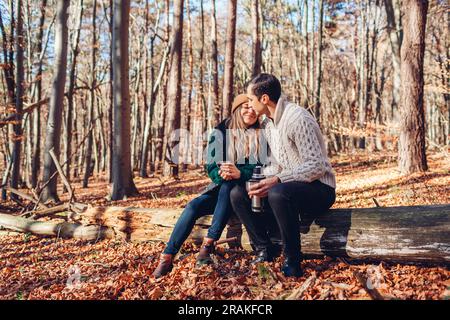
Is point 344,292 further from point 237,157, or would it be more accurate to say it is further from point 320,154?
point 237,157

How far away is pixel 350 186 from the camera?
799 cm

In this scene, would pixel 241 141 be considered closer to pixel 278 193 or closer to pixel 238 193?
pixel 238 193

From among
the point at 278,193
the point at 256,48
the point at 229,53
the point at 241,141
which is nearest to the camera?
the point at 278,193

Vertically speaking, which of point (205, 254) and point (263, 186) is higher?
point (263, 186)

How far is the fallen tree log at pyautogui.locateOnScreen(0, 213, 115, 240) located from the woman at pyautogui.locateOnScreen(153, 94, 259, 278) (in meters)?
1.90

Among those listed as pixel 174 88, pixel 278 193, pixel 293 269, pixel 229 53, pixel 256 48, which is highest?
pixel 256 48

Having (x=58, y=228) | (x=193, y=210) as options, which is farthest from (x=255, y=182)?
(x=58, y=228)

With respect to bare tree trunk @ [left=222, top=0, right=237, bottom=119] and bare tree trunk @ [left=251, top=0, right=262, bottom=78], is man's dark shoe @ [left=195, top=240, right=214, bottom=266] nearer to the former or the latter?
bare tree trunk @ [left=222, top=0, right=237, bottom=119]

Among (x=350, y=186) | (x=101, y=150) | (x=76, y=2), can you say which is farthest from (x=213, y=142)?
(x=101, y=150)

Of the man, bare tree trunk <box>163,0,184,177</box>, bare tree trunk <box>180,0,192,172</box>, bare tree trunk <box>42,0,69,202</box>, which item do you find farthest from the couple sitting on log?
bare tree trunk <box>180,0,192,172</box>

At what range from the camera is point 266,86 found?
341 centimetres

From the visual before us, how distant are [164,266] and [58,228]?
2803 mm

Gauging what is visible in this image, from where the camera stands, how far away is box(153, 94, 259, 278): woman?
3.57m

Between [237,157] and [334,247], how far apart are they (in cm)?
128
